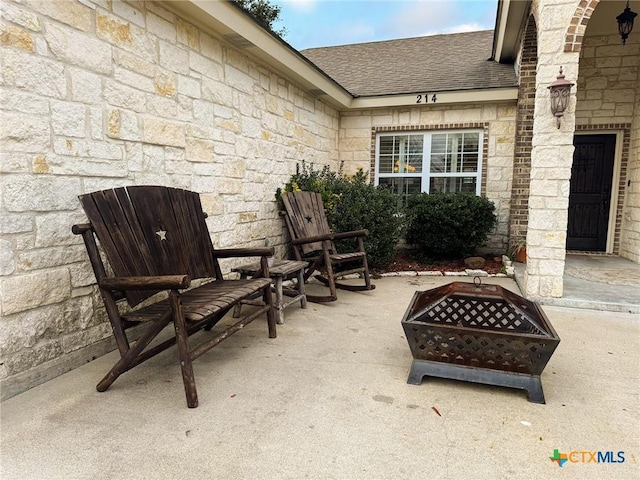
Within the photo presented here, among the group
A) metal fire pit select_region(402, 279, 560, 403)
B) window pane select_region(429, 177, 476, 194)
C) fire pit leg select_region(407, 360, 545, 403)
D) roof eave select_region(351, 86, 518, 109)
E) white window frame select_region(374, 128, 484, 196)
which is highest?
roof eave select_region(351, 86, 518, 109)

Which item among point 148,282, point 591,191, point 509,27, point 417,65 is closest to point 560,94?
point 509,27

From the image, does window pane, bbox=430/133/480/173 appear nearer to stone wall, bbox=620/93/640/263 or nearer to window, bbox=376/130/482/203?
window, bbox=376/130/482/203

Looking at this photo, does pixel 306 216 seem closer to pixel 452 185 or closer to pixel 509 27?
pixel 452 185

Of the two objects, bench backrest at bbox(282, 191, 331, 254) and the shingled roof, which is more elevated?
the shingled roof

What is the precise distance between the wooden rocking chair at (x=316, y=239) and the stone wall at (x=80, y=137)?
0.70 m

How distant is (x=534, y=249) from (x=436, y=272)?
60.9 inches

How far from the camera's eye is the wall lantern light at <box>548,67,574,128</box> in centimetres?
329

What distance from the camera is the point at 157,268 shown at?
233 cm

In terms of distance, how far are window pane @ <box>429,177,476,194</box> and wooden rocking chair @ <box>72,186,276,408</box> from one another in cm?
426

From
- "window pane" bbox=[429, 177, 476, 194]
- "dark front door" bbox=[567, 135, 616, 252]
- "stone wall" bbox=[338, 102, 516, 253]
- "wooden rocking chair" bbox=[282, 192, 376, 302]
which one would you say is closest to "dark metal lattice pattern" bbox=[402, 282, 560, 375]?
"wooden rocking chair" bbox=[282, 192, 376, 302]

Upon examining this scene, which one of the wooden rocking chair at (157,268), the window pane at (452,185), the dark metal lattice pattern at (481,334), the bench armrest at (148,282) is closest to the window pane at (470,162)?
the window pane at (452,185)

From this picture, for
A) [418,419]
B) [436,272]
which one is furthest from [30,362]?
[436,272]

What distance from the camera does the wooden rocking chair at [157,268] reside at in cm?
189

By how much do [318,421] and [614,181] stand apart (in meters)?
6.18
